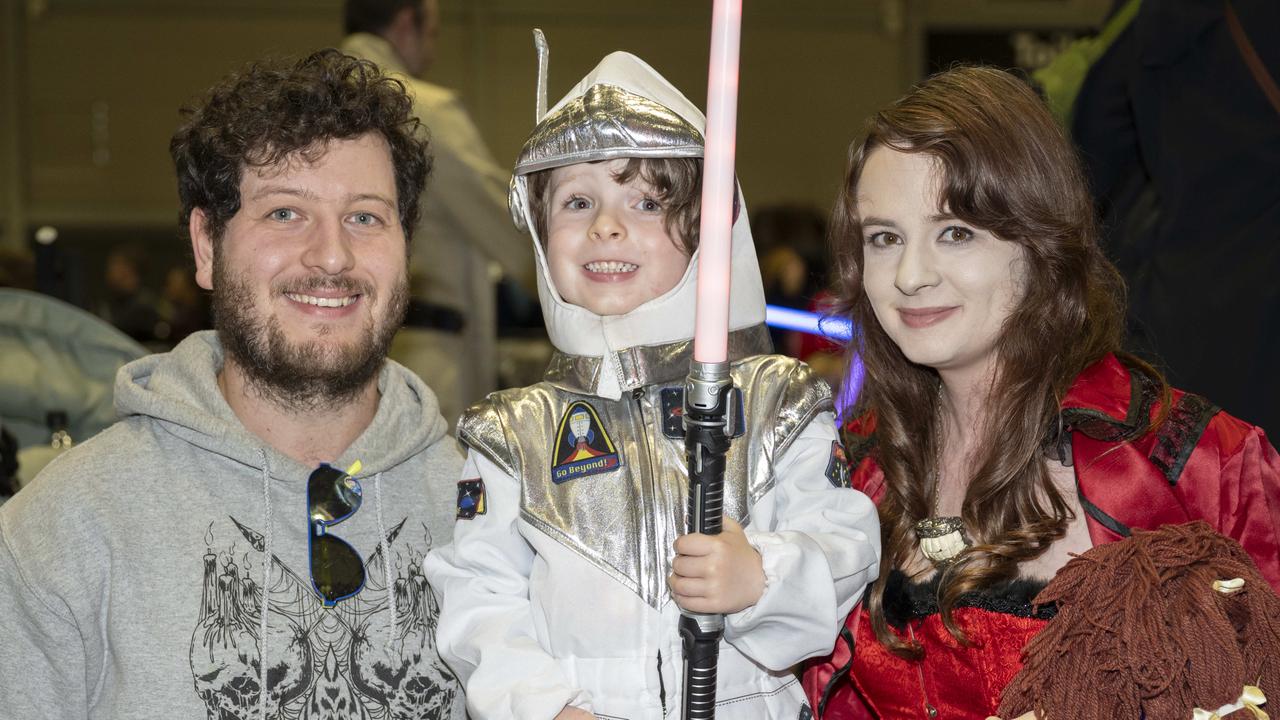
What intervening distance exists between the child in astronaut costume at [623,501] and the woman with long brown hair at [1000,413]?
156mm

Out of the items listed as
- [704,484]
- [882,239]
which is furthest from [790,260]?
[704,484]

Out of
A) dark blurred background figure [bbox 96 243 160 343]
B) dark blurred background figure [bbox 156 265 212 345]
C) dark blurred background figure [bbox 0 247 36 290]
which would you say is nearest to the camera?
dark blurred background figure [bbox 0 247 36 290]

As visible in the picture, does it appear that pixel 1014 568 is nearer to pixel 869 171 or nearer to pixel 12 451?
pixel 869 171

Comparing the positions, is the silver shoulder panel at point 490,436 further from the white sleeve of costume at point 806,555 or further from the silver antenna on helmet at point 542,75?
the silver antenna on helmet at point 542,75

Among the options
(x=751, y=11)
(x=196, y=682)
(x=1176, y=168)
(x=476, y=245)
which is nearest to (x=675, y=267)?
(x=196, y=682)

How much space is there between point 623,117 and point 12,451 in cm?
143

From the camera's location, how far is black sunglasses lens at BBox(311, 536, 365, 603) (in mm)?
2062

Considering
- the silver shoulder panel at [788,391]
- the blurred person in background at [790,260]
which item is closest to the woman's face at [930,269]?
the silver shoulder panel at [788,391]

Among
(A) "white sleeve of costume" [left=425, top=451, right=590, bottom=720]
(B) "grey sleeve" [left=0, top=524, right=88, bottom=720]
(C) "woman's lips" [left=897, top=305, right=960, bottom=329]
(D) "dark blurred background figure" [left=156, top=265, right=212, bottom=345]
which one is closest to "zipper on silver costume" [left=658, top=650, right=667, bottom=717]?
(A) "white sleeve of costume" [left=425, top=451, right=590, bottom=720]

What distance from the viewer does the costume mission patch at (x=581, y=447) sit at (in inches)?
77.0

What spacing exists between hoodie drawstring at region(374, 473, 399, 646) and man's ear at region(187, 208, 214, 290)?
45 cm

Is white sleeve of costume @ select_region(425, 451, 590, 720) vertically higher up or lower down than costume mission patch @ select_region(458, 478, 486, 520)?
lower down

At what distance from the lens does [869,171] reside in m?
2.04

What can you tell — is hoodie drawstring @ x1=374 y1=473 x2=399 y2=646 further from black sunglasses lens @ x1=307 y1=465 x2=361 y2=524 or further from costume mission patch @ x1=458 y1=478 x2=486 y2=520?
costume mission patch @ x1=458 y1=478 x2=486 y2=520
